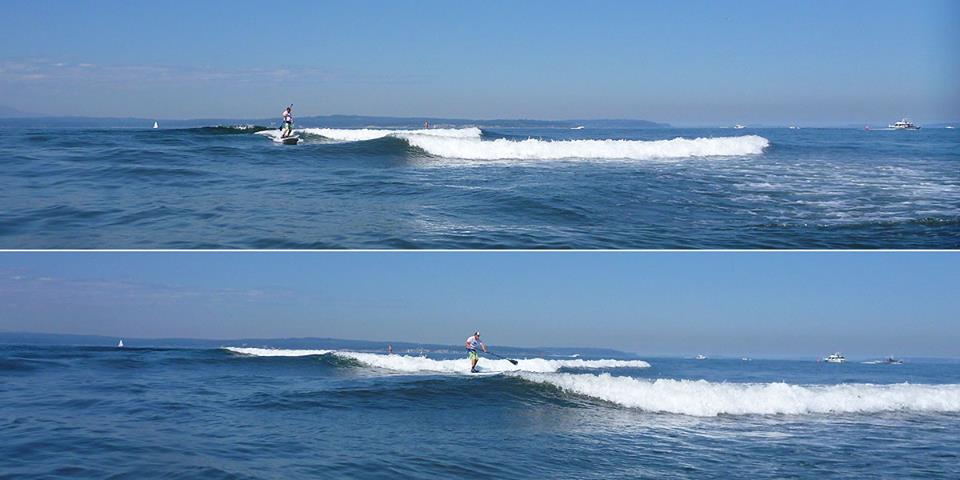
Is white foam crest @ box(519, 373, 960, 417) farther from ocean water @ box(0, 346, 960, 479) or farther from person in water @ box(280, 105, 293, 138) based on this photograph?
person in water @ box(280, 105, 293, 138)

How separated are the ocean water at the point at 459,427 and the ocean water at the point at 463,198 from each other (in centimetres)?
300

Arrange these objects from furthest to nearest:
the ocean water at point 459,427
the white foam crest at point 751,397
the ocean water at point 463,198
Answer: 1. the white foam crest at point 751,397
2. the ocean water at point 463,198
3. the ocean water at point 459,427

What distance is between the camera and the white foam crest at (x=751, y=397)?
14.2 meters

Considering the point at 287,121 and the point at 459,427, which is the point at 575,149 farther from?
the point at 459,427

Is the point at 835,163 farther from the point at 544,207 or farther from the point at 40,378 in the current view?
the point at 40,378

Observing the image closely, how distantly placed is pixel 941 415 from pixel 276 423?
13.1 meters

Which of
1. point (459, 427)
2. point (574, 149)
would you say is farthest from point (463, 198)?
point (574, 149)

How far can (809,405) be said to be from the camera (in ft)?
47.7

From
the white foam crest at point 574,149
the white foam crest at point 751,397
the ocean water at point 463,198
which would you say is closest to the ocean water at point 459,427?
the white foam crest at point 751,397

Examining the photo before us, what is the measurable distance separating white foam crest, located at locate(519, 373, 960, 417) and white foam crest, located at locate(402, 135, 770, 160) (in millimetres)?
10111

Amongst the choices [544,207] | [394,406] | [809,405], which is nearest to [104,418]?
[394,406]

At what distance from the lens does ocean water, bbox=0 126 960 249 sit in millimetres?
11273

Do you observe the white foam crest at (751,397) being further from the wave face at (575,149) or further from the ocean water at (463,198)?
the wave face at (575,149)

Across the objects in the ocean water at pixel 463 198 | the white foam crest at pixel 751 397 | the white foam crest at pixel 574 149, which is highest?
the white foam crest at pixel 574 149
